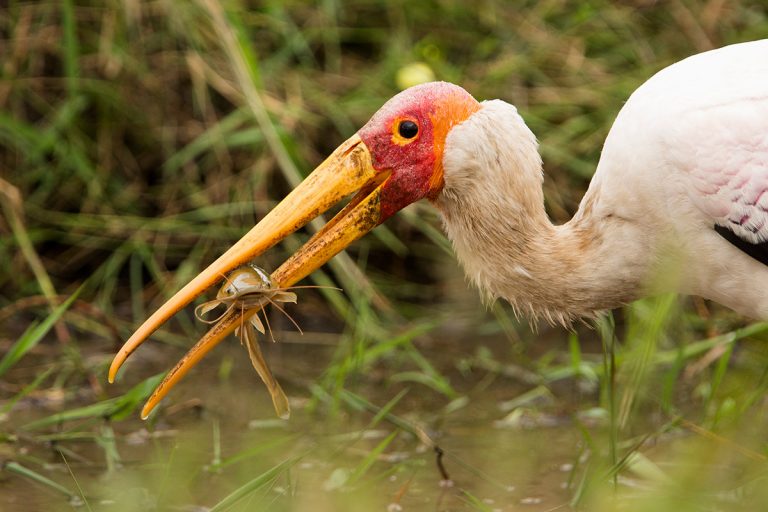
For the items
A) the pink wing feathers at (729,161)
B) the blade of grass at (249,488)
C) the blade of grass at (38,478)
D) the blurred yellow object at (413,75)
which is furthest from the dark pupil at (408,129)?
the blurred yellow object at (413,75)

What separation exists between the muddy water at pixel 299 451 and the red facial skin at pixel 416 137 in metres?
0.81

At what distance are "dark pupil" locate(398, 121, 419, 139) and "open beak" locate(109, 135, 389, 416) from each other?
0.11 metres

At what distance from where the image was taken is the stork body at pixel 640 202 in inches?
133

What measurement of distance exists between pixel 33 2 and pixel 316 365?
2.14 m

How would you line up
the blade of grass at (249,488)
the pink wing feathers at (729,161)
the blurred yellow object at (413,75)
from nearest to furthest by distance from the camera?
the blade of grass at (249,488) → the pink wing feathers at (729,161) → the blurred yellow object at (413,75)

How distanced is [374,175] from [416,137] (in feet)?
0.52

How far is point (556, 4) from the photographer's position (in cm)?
600

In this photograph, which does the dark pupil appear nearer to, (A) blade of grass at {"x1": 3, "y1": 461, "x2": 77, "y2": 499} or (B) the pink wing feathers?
(B) the pink wing feathers

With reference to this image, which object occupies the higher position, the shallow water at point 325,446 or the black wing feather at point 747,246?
the black wing feather at point 747,246

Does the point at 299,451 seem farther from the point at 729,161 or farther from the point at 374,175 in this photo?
the point at 729,161

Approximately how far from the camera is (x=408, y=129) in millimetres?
3564

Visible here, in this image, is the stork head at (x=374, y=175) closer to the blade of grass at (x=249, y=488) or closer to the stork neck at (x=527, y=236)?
the stork neck at (x=527, y=236)

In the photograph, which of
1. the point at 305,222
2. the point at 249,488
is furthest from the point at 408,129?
the point at 249,488

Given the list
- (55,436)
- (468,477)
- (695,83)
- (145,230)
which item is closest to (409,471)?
(468,477)
